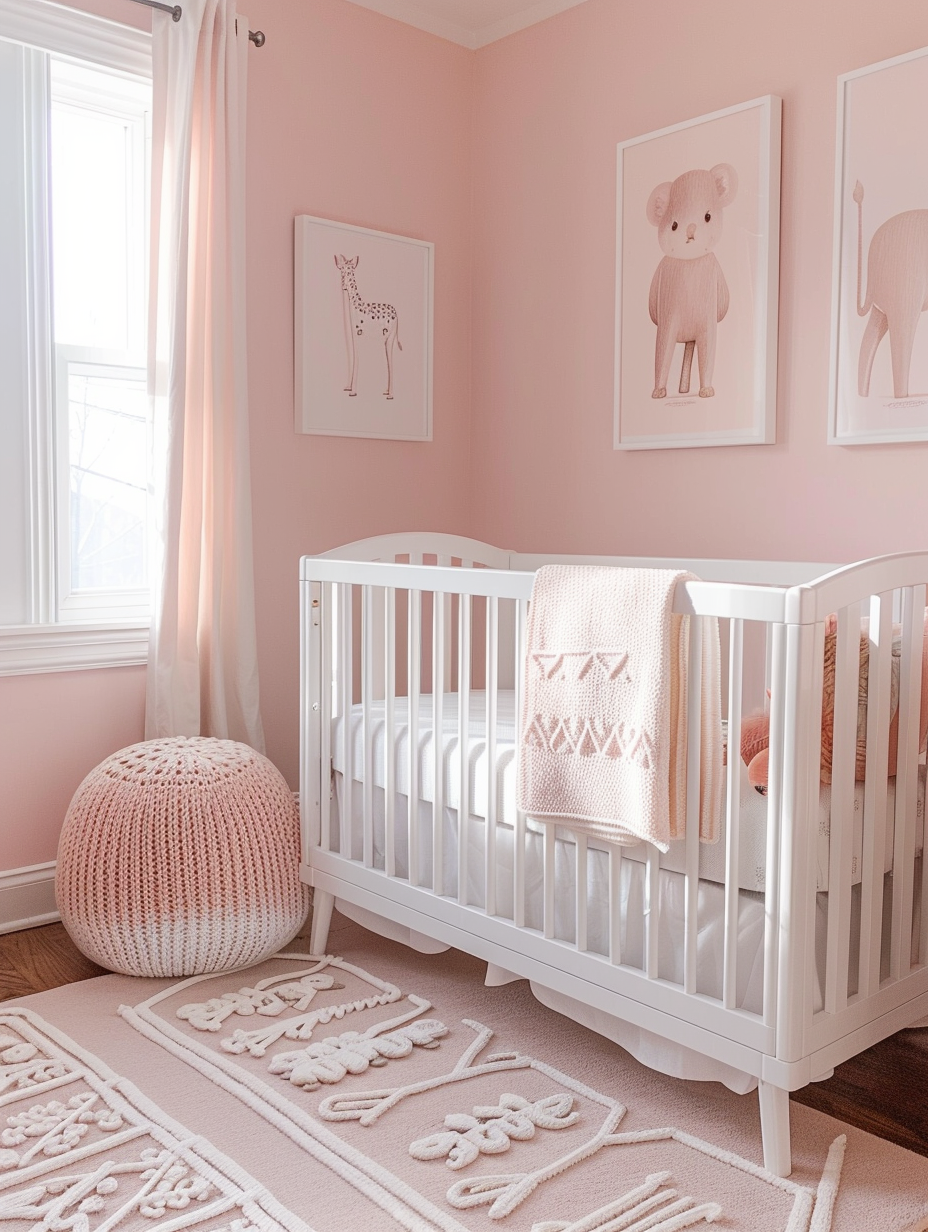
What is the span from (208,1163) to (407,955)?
0.77 m

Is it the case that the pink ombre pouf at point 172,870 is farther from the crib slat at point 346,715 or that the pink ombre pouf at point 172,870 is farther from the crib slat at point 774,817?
the crib slat at point 774,817

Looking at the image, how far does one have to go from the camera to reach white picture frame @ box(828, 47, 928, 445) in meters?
1.99

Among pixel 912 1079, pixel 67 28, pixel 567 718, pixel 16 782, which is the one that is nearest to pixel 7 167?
pixel 67 28

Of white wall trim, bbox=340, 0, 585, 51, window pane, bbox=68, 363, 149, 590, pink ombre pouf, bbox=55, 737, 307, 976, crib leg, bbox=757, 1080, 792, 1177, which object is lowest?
crib leg, bbox=757, 1080, 792, 1177

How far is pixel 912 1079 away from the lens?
170cm

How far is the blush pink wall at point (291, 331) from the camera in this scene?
2.38 meters

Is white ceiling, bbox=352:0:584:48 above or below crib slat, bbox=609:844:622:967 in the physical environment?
above

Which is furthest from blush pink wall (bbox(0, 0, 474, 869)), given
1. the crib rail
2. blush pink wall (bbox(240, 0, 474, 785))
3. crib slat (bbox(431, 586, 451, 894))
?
crib slat (bbox(431, 586, 451, 894))

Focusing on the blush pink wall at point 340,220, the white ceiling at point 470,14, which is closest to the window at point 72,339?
the blush pink wall at point 340,220

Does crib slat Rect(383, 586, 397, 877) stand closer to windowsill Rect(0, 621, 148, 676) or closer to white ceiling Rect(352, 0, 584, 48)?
windowsill Rect(0, 621, 148, 676)

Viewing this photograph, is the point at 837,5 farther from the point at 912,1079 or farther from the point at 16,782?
the point at 16,782

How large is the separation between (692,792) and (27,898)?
1.60 m

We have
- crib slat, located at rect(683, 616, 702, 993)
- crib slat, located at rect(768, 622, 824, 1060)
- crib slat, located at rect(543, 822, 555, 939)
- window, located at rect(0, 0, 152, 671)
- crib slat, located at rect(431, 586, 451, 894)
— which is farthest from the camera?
window, located at rect(0, 0, 152, 671)

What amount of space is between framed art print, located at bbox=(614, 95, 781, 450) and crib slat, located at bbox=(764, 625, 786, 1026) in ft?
3.47
